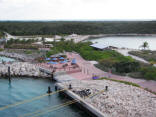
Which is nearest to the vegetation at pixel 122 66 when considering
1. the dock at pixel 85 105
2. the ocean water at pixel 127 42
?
the dock at pixel 85 105

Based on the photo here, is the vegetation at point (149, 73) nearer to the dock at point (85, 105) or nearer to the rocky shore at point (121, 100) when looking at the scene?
the rocky shore at point (121, 100)

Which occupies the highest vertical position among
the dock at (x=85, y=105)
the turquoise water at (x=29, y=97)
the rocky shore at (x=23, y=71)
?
the rocky shore at (x=23, y=71)

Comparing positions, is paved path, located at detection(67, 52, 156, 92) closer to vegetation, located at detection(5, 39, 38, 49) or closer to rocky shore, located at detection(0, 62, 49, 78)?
rocky shore, located at detection(0, 62, 49, 78)

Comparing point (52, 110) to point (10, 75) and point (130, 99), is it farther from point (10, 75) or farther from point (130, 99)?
point (10, 75)

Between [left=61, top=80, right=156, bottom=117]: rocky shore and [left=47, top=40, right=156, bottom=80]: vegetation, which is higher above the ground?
[left=47, top=40, right=156, bottom=80]: vegetation

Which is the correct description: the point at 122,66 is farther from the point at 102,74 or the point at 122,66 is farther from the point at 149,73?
the point at 149,73

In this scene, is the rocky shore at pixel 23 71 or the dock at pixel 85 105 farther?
the rocky shore at pixel 23 71

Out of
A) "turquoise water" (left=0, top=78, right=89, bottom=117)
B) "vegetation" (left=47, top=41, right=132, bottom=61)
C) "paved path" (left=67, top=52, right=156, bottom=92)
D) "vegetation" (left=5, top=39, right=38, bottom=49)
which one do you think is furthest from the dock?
"vegetation" (left=5, top=39, right=38, bottom=49)
